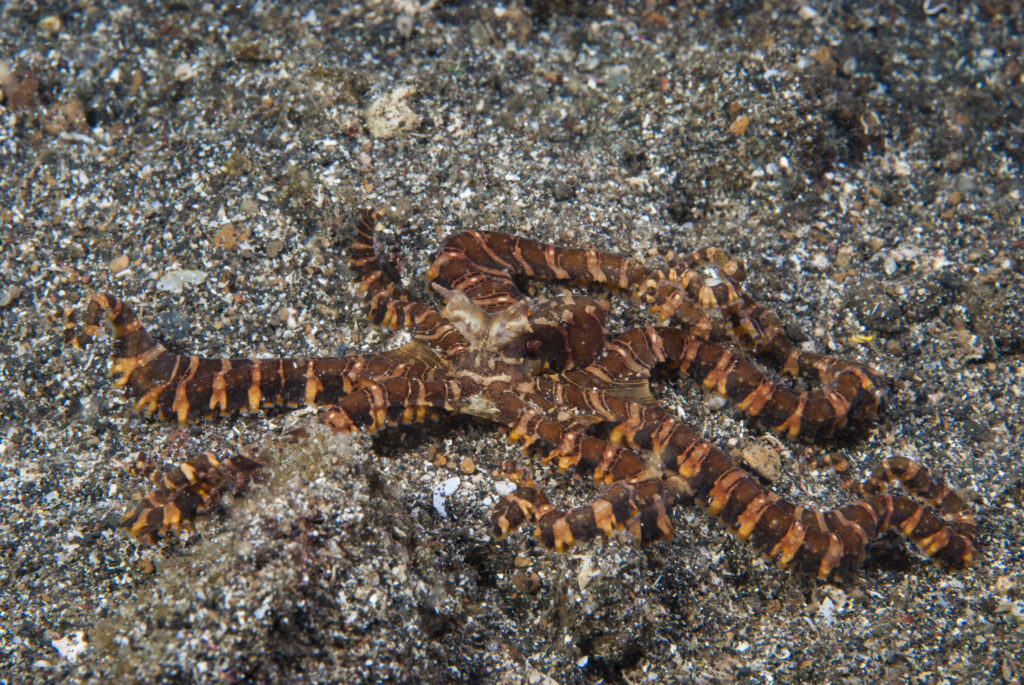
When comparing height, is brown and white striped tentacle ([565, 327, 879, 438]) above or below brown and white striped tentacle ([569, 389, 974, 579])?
above

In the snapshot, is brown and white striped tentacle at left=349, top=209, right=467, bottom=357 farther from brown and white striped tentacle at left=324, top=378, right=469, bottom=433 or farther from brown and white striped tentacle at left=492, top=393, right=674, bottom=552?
brown and white striped tentacle at left=492, top=393, right=674, bottom=552

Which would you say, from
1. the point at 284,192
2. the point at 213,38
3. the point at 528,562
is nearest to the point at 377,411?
the point at 528,562

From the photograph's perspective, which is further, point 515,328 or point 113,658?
point 515,328

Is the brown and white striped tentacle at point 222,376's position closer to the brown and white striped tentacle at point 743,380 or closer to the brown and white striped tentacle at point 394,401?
the brown and white striped tentacle at point 394,401

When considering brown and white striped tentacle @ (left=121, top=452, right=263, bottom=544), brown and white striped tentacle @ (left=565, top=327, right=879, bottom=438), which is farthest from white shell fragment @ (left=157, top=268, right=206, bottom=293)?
brown and white striped tentacle @ (left=565, top=327, right=879, bottom=438)

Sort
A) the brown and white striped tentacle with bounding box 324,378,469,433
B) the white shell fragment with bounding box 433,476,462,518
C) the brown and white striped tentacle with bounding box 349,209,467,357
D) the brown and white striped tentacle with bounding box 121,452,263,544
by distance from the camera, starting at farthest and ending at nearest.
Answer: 1. the brown and white striped tentacle with bounding box 349,209,467,357
2. the white shell fragment with bounding box 433,476,462,518
3. the brown and white striped tentacle with bounding box 324,378,469,433
4. the brown and white striped tentacle with bounding box 121,452,263,544

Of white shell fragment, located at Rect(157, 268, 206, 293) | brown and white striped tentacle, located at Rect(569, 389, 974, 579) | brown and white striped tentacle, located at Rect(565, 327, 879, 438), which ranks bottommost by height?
brown and white striped tentacle, located at Rect(569, 389, 974, 579)

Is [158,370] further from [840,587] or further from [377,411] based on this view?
[840,587]

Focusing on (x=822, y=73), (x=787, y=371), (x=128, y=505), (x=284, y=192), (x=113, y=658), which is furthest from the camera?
(x=822, y=73)

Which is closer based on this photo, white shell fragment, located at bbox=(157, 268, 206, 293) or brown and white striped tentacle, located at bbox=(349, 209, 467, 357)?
brown and white striped tentacle, located at bbox=(349, 209, 467, 357)

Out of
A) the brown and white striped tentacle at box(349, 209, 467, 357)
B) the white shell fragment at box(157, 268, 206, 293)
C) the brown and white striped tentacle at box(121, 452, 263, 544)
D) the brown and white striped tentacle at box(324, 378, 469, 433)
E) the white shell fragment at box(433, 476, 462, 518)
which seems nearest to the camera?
the brown and white striped tentacle at box(121, 452, 263, 544)
